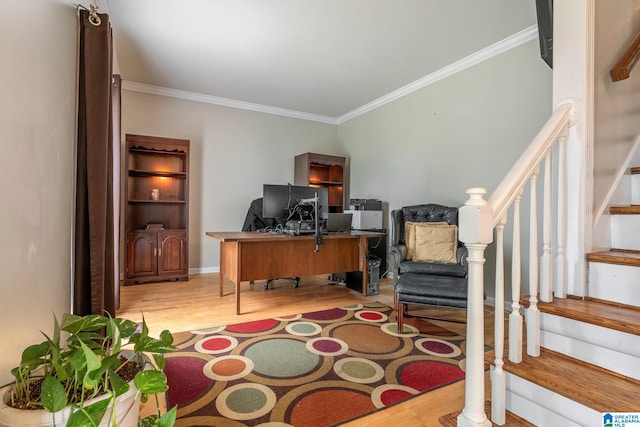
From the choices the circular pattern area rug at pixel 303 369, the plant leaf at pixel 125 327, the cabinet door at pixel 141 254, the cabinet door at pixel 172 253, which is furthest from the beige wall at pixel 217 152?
the plant leaf at pixel 125 327

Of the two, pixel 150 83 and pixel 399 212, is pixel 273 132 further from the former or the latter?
pixel 399 212

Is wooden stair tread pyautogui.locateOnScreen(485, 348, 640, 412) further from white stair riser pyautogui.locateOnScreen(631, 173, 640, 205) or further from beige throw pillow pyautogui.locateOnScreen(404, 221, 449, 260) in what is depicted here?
beige throw pillow pyautogui.locateOnScreen(404, 221, 449, 260)

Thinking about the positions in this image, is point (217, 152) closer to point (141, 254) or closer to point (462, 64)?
point (141, 254)

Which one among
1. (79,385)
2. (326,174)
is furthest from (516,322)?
(326,174)

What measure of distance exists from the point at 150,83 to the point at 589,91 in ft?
15.7

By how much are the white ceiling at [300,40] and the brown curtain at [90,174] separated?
1307 millimetres

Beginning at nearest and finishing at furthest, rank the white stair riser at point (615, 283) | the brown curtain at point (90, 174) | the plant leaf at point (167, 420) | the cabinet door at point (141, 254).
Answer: the plant leaf at point (167, 420), the white stair riser at point (615, 283), the brown curtain at point (90, 174), the cabinet door at point (141, 254)

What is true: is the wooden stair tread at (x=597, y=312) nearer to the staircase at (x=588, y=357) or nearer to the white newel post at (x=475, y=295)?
the staircase at (x=588, y=357)

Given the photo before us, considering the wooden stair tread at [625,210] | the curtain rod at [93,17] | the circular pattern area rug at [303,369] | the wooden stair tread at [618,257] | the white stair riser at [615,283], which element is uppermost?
the curtain rod at [93,17]

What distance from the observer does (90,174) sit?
1657mm

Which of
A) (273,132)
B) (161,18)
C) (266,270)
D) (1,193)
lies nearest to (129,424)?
(1,193)

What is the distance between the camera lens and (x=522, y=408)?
4.05 feet

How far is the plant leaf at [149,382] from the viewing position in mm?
807

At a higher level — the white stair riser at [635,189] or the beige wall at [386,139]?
the beige wall at [386,139]
